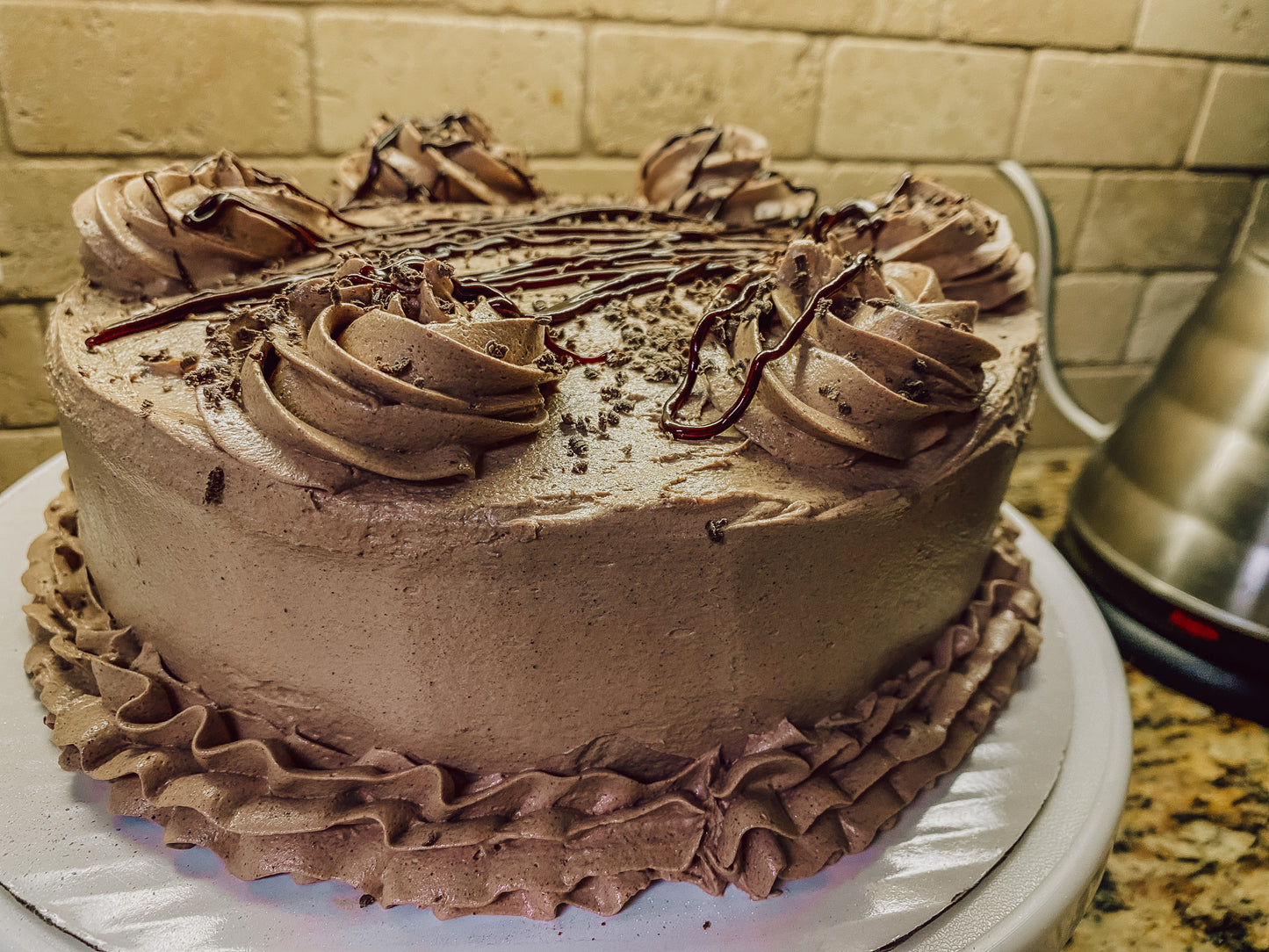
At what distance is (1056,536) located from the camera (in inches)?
111

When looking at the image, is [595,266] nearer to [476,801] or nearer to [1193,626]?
[476,801]

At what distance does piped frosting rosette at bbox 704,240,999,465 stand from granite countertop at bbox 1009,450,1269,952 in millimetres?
1081

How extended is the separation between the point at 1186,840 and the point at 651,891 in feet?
4.66

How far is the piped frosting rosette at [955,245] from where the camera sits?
196 cm

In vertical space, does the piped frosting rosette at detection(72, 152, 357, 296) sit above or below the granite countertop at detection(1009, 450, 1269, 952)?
above

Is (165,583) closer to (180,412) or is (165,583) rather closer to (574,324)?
(180,412)

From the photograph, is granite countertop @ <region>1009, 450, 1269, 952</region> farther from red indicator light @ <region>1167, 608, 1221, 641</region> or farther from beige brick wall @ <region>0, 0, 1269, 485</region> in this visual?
beige brick wall @ <region>0, 0, 1269, 485</region>

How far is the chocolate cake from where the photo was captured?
1.26 metres

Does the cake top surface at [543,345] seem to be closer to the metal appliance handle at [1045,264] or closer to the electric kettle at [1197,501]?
the metal appliance handle at [1045,264]

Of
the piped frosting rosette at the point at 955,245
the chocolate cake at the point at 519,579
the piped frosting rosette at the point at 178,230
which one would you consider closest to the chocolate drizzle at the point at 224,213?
the piped frosting rosette at the point at 178,230

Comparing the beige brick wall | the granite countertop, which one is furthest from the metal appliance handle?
the granite countertop

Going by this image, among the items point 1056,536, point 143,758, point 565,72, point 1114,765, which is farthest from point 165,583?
point 1056,536

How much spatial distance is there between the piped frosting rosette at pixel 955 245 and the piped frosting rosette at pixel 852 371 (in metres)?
0.44

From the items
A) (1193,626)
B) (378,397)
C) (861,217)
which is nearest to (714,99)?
(861,217)
